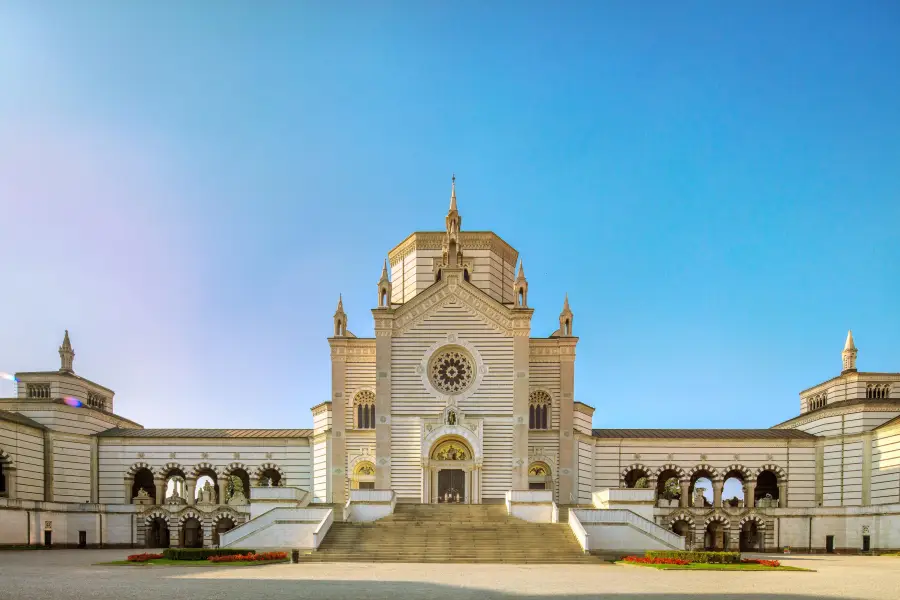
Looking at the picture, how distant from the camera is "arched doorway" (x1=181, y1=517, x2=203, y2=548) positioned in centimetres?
6100

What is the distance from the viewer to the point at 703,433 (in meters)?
63.5

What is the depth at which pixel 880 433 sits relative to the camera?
56.4 meters

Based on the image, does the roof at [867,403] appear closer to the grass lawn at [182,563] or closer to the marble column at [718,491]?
the marble column at [718,491]

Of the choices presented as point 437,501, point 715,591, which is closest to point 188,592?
point 715,591

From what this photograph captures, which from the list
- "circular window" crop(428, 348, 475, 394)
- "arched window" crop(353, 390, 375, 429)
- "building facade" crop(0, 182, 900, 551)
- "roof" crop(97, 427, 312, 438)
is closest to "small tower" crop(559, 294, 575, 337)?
"building facade" crop(0, 182, 900, 551)

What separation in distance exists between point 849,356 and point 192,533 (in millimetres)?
48613

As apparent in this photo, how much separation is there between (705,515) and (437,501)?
18.5 metres

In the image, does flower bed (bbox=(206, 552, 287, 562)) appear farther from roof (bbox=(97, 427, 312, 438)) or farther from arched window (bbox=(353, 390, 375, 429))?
roof (bbox=(97, 427, 312, 438))

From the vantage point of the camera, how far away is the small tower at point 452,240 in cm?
6356

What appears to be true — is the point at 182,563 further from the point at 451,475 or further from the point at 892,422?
the point at 892,422

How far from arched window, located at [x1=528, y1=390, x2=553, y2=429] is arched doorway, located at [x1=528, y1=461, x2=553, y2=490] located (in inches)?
104

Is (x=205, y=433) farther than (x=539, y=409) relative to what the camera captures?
Yes

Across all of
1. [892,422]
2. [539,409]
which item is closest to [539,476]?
[539,409]

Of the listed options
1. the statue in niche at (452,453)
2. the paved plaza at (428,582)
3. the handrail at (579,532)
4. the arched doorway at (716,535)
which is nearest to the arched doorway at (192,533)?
the statue in niche at (452,453)
